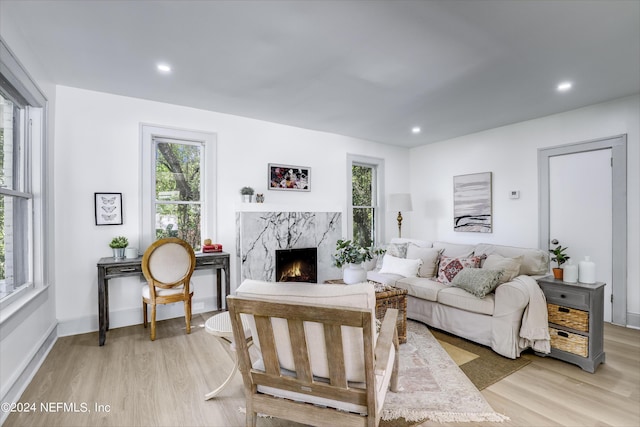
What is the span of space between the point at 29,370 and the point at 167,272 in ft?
3.95

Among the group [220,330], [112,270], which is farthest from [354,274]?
[112,270]

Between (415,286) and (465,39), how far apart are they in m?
2.52

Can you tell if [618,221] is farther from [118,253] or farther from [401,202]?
[118,253]

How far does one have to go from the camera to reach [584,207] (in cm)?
381

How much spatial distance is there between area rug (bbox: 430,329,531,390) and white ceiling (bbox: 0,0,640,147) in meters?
2.59

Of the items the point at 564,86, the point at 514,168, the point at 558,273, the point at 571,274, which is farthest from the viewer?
the point at 514,168

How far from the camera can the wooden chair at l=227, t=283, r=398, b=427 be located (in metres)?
1.27

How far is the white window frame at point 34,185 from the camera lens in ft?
8.20

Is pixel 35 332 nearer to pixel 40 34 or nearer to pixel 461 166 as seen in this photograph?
pixel 40 34

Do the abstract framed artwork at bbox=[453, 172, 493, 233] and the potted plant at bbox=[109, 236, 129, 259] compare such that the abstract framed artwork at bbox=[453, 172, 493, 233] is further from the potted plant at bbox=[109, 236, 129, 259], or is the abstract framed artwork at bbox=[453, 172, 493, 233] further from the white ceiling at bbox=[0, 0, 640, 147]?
the potted plant at bbox=[109, 236, 129, 259]

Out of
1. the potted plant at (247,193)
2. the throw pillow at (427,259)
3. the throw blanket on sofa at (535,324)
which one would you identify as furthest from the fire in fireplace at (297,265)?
the throw blanket on sofa at (535,324)

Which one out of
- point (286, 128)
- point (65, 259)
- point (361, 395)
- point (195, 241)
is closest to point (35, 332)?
point (65, 259)

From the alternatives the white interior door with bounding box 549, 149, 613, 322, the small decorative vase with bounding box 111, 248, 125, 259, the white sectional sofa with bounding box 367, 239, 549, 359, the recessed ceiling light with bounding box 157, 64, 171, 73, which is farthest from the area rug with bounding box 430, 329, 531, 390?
the recessed ceiling light with bounding box 157, 64, 171, 73

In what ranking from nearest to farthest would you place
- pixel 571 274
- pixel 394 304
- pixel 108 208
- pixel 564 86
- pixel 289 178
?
pixel 571 274 → pixel 394 304 → pixel 564 86 → pixel 108 208 → pixel 289 178
